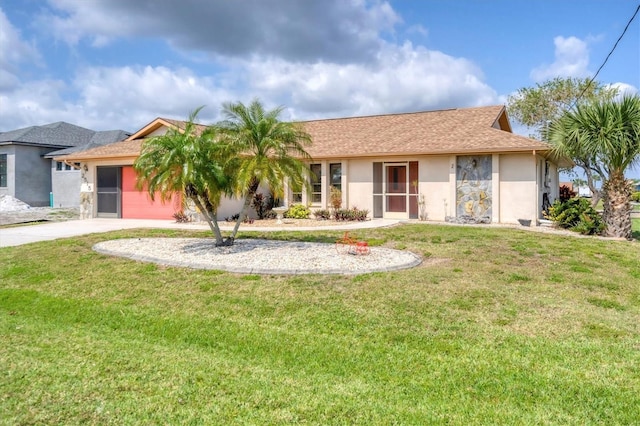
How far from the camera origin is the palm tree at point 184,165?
8664mm

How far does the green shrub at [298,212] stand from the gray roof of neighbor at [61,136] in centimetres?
1830

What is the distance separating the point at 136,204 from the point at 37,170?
647 inches

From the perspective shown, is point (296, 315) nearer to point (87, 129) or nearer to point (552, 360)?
point (552, 360)

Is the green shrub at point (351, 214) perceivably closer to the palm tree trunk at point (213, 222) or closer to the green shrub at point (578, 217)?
the green shrub at point (578, 217)

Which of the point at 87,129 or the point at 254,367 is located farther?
the point at 87,129

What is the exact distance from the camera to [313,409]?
3398 millimetres

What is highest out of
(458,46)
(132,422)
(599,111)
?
(458,46)

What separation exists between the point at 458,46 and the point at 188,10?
34.3ft

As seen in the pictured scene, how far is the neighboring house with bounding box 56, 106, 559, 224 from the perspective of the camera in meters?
16.3

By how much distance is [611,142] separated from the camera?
42.4ft

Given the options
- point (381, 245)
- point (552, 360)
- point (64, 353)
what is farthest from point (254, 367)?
point (381, 245)

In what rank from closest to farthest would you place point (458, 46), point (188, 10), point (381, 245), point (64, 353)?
point (64, 353) → point (381, 245) → point (188, 10) → point (458, 46)

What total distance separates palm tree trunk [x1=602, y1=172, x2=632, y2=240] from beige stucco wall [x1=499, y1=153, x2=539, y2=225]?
2.59m

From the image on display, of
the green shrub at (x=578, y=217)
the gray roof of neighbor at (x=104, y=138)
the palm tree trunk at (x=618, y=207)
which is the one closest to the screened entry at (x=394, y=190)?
the green shrub at (x=578, y=217)
